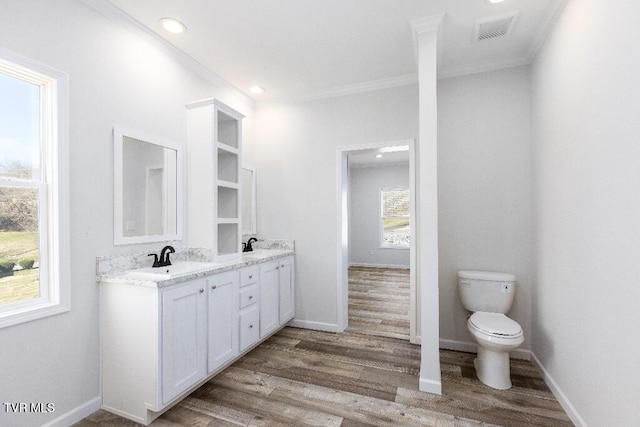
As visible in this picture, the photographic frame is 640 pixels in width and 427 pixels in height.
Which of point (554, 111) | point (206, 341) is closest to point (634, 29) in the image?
point (554, 111)

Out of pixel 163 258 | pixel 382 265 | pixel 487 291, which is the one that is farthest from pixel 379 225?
pixel 163 258

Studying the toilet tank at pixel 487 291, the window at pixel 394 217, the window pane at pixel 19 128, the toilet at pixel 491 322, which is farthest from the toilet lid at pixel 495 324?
the window at pixel 394 217

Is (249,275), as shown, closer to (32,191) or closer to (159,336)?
(159,336)

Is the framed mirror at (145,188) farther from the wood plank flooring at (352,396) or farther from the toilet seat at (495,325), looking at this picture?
the toilet seat at (495,325)

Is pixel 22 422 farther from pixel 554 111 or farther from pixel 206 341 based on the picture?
pixel 554 111

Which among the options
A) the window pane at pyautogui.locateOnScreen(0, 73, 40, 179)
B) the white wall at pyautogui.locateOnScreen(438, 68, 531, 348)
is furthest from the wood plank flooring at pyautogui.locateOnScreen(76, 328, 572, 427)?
the window pane at pyautogui.locateOnScreen(0, 73, 40, 179)

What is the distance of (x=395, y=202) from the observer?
7.64 m

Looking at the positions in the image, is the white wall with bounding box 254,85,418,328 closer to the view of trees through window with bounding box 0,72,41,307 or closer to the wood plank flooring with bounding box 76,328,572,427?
the wood plank flooring with bounding box 76,328,572,427

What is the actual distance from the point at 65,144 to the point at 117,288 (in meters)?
0.95

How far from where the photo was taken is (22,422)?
1.64 metres

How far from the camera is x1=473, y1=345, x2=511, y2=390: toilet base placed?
7.43 feet

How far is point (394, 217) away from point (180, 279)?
249 inches

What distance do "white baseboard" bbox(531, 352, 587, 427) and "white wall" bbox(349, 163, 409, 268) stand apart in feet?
16.8

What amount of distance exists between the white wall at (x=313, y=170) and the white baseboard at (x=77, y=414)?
2.03 m
